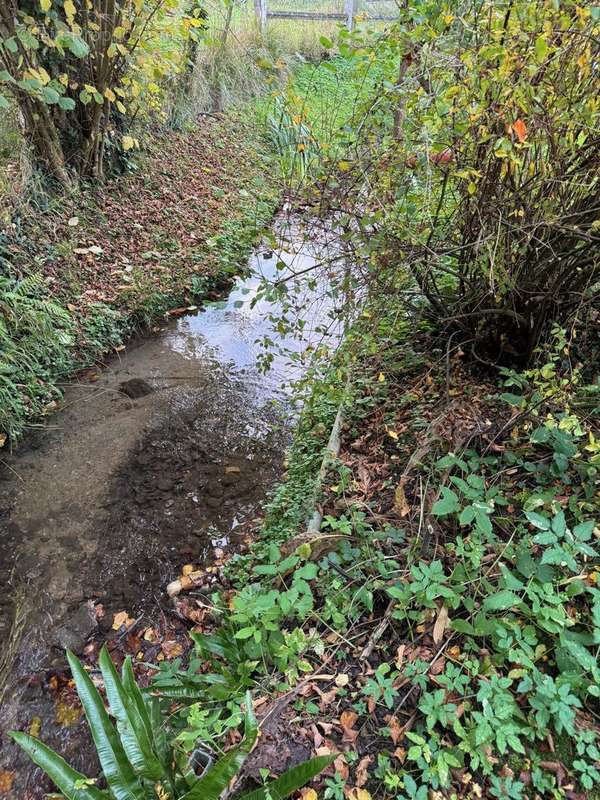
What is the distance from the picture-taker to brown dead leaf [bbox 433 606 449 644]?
1886mm

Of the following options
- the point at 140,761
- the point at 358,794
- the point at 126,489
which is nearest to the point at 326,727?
the point at 358,794

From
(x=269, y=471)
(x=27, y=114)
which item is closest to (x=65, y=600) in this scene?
(x=269, y=471)

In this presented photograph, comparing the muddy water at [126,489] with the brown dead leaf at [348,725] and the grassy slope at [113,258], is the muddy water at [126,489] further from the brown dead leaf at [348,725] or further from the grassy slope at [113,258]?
the brown dead leaf at [348,725]

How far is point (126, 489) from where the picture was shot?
3438mm

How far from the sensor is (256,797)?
154 centimetres

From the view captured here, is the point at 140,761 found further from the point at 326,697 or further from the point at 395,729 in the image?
the point at 395,729

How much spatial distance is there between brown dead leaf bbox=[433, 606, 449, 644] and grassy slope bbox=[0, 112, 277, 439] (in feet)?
6.72

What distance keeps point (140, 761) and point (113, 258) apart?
4767 millimetres

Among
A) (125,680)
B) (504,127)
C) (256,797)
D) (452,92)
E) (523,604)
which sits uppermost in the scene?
(452,92)

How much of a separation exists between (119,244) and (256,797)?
528cm

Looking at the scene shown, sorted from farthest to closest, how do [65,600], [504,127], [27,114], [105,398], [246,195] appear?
[246,195]
[27,114]
[105,398]
[65,600]
[504,127]

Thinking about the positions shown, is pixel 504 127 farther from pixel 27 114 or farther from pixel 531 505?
pixel 27 114

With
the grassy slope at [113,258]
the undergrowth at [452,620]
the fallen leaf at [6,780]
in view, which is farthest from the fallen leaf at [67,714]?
the grassy slope at [113,258]

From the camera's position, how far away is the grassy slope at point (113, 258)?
13.3 feet
